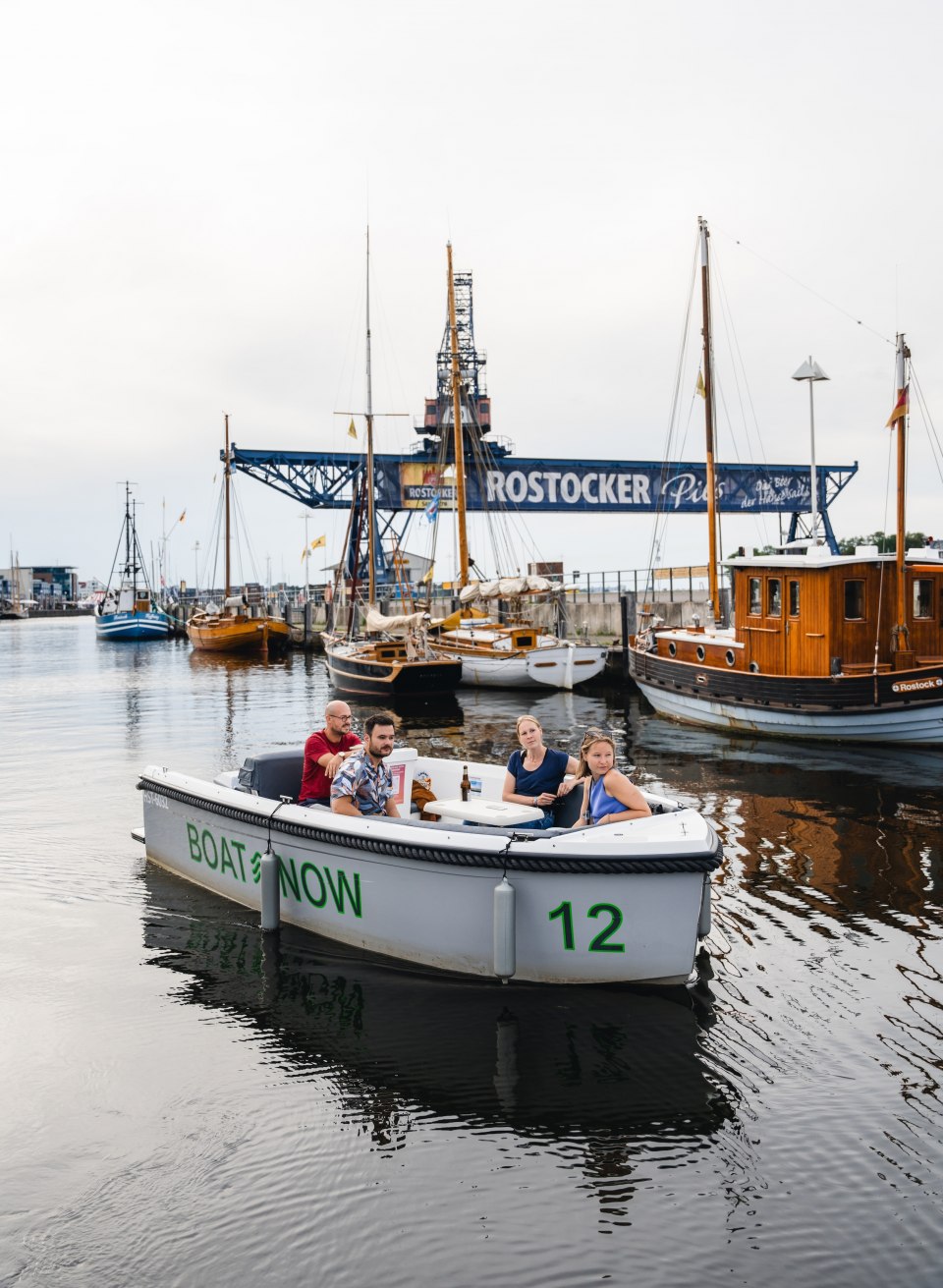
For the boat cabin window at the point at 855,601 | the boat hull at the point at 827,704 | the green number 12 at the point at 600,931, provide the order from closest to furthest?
the green number 12 at the point at 600,931, the boat hull at the point at 827,704, the boat cabin window at the point at 855,601

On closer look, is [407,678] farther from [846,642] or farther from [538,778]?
[538,778]

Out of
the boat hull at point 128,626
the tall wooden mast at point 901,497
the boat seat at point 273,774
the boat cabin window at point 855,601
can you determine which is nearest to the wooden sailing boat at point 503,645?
the boat cabin window at point 855,601

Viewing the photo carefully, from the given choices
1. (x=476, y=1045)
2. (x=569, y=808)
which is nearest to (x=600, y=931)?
(x=476, y=1045)

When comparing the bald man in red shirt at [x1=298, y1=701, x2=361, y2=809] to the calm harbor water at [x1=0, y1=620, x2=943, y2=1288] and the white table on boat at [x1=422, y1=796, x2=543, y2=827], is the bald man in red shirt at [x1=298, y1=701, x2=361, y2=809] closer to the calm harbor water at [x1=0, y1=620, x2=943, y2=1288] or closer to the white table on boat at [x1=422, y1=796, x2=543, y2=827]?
the white table on boat at [x1=422, y1=796, x2=543, y2=827]

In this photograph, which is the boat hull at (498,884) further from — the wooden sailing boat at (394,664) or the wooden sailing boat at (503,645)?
the wooden sailing boat at (503,645)

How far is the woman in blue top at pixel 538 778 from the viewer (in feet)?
27.9

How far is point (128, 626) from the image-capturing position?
72938 millimetres

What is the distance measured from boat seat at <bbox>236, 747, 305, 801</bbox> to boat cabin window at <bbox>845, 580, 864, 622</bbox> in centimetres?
1249

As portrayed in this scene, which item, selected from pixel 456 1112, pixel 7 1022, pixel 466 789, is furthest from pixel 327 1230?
pixel 466 789

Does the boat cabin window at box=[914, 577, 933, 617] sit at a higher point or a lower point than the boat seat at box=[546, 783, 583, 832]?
higher

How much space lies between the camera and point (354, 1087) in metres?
6.25

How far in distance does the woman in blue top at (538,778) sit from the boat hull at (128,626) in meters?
68.5

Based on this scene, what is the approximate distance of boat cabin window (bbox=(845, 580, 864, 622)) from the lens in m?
19.1

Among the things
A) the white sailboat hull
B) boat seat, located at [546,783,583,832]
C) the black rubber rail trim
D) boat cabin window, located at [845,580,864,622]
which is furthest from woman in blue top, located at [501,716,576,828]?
boat cabin window, located at [845,580,864,622]
